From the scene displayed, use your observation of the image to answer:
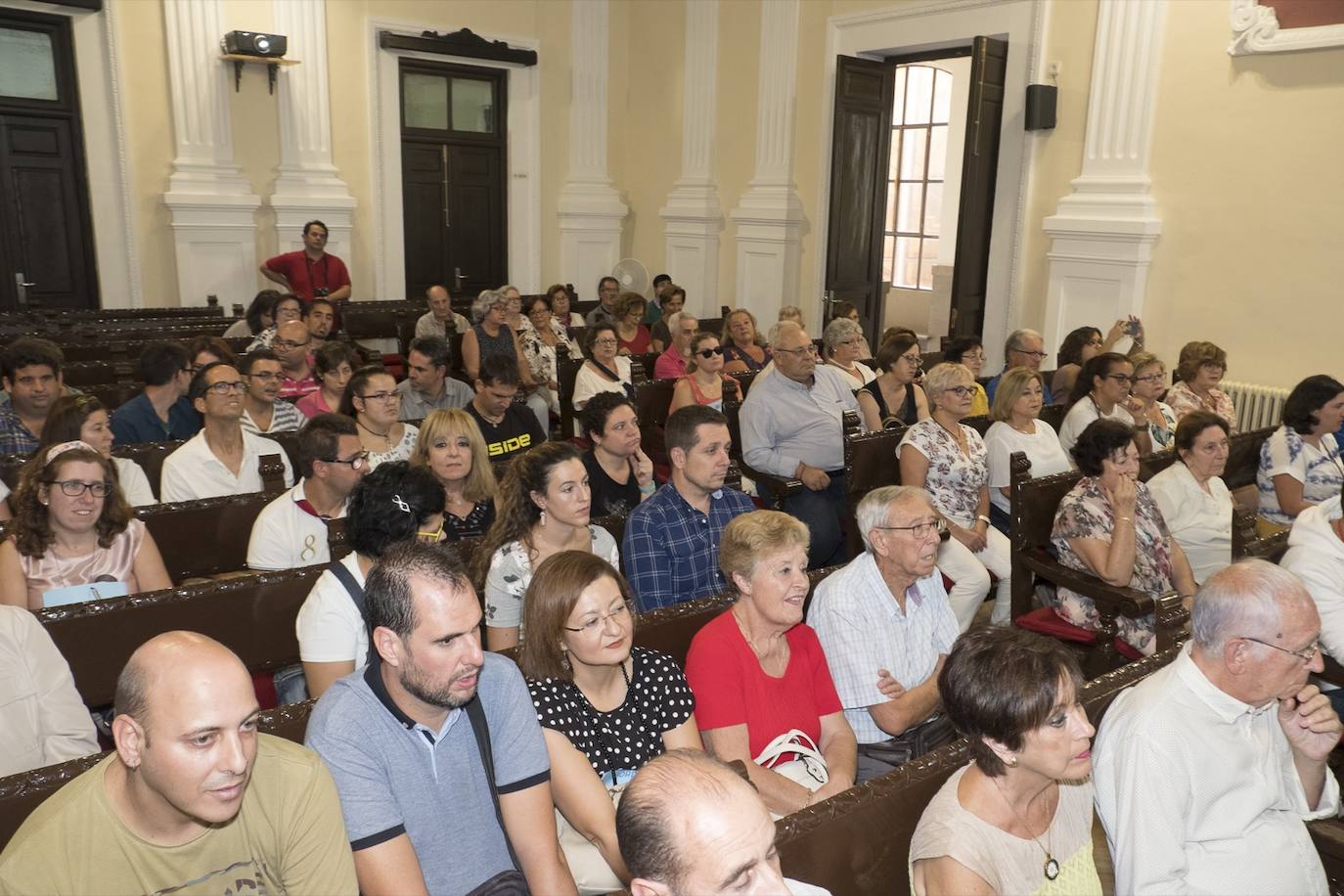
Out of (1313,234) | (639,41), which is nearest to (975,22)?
(1313,234)

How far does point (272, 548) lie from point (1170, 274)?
6297 millimetres

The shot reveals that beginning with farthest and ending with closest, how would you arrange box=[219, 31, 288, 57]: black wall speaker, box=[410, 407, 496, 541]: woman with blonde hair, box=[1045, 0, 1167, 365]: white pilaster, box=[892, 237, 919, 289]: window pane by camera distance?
box=[892, 237, 919, 289]: window pane < box=[219, 31, 288, 57]: black wall speaker < box=[1045, 0, 1167, 365]: white pilaster < box=[410, 407, 496, 541]: woman with blonde hair

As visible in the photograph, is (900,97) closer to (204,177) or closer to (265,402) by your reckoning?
(204,177)

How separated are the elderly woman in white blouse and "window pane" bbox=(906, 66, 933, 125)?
1019cm

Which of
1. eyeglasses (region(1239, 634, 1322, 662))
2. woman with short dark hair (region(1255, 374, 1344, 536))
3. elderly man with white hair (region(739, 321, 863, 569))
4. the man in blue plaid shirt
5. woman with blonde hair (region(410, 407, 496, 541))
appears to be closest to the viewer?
eyeglasses (region(1239, 634, 1322, 662))

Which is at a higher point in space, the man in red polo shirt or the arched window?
the arched window

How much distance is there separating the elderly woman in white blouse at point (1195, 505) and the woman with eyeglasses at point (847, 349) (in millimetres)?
1896

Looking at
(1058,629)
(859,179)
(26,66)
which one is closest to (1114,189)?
(859,179)

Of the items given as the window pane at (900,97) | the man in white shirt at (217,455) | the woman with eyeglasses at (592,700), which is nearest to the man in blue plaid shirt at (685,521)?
the woman with eyeglasses at (592,700)

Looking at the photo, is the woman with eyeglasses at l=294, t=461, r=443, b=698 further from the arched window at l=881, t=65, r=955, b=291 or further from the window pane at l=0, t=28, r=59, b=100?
the arched window at l=881, t=65, r=955, b=291

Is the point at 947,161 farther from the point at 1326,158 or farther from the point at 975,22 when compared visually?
the point at 1326,158

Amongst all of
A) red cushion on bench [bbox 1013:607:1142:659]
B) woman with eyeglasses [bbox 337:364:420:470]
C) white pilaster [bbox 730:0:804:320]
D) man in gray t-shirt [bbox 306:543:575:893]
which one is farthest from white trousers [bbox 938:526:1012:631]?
white pilaster [bbox 730:0:804:320]

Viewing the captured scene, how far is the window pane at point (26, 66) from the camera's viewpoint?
819 centimetres

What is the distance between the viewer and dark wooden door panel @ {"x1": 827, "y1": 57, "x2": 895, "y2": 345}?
883 cm
